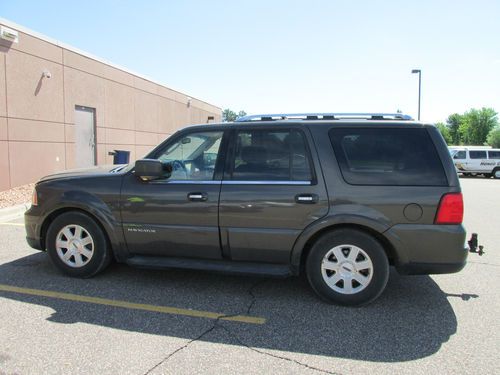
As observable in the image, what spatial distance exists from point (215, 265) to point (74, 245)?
5.52ft

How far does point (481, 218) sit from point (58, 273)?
8.59 metres

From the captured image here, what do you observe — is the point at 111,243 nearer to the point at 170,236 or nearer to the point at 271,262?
the point at 170,236

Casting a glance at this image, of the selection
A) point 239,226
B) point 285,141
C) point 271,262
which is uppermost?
point 285,141

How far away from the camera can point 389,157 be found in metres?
3.91

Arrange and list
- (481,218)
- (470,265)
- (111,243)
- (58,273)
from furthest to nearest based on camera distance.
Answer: (481,218)
(470,265)
(58,273)
(111,243)

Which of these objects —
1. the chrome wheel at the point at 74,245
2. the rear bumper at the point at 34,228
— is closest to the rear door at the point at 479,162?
the chrome wheel at the point at 74,245

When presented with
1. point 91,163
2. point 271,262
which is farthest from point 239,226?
point 91,163

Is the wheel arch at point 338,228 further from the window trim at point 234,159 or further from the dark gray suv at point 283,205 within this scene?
the window trim at point 234,159

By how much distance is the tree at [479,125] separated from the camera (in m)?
82.2

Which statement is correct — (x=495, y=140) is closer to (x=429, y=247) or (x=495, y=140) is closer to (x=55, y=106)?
(x=55, y=106)

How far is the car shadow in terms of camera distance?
3326 mm

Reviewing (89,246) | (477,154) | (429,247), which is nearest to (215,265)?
(89,246)

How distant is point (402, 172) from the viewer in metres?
3.87

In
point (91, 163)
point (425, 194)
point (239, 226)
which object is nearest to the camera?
point (425, 194)
